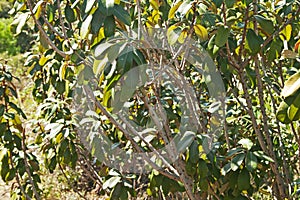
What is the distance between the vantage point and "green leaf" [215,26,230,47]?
5.52 ft

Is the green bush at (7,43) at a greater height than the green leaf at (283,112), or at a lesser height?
greater

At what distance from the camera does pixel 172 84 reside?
2510mm

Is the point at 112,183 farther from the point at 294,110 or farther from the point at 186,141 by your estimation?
the point at 294,110

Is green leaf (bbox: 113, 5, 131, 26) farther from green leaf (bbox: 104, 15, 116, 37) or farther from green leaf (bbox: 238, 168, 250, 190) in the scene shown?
green leaf (bbox: 238, 168, 250, 190)

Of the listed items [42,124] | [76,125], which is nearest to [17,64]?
[42,124]

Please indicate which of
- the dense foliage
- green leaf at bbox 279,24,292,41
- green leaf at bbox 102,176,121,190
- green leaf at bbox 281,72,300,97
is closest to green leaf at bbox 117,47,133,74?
the dense foliage

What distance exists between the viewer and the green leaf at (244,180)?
184 cm

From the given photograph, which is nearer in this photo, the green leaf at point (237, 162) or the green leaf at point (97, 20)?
the green leaf at point (97, 20)

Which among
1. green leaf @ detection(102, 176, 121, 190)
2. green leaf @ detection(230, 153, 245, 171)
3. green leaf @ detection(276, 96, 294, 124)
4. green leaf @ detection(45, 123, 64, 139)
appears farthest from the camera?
green leaf @ detection(45, 123, 64, 139)

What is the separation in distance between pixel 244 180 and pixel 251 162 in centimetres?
9

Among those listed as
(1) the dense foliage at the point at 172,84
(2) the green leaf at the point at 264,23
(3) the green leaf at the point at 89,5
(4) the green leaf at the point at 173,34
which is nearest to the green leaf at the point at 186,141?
(1) the dense foliage at the point at 172,84

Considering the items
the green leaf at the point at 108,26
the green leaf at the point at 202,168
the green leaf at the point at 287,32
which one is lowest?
the green leaf at the point at 202,168

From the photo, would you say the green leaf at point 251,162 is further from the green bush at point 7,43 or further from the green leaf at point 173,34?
the green bush at point 7,43

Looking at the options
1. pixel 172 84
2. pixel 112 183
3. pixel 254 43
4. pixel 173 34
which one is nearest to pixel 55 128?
pixel 112 183
